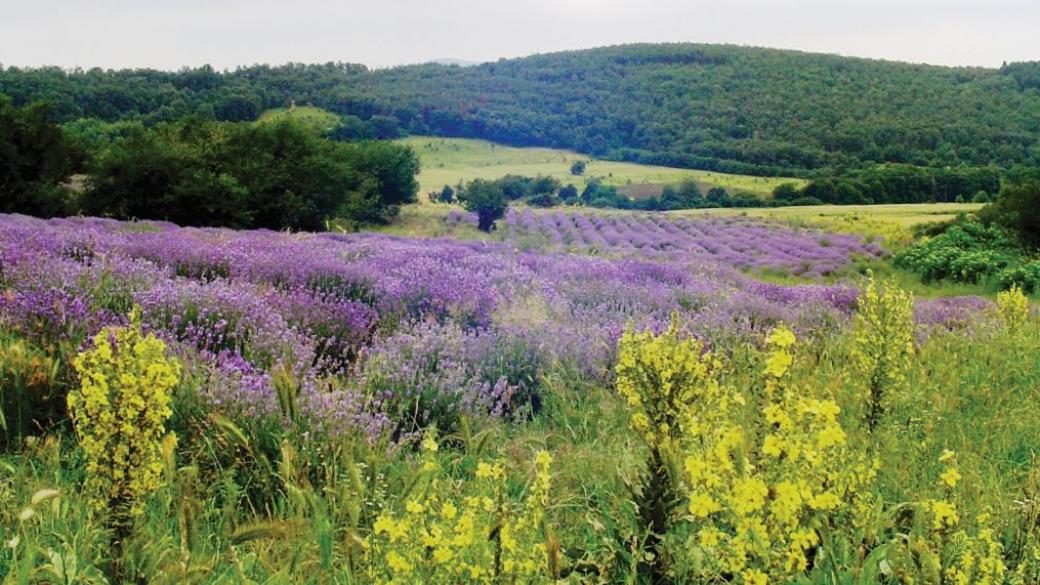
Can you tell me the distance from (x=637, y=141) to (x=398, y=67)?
37254mm

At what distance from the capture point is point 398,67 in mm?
87312

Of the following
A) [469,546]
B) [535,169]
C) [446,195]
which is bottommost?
[446,195]

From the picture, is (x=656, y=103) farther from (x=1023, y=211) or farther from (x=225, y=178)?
(x=225, y=178)

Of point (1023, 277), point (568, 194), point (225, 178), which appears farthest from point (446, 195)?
point (1023, 277)

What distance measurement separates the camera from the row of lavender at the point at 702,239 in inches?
738

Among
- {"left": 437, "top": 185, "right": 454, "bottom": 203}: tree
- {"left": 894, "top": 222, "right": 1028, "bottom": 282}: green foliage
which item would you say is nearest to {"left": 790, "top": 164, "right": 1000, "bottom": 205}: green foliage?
{"left": 437, "top": 185, "right": 454, "bottom": 203}: tree

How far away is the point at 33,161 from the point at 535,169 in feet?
87.4

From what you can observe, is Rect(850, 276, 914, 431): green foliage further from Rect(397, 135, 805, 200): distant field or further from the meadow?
Rect(397, 135, 805, 200): distant field

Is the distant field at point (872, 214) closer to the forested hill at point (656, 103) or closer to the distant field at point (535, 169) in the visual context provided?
the distant field at point (535, 169)

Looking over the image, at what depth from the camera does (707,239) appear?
22.7 m

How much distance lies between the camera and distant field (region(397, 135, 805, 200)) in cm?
4169

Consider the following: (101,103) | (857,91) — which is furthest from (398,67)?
(857,91)

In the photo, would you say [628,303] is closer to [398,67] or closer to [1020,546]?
[1020,546]

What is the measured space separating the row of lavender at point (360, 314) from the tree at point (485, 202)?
16707 millimetres
